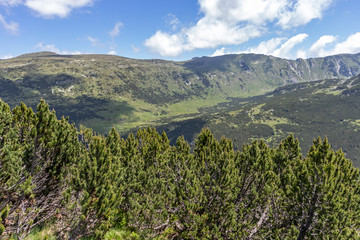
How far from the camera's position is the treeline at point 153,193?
12523 millimetres

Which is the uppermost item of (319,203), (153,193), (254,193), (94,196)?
(94,196)

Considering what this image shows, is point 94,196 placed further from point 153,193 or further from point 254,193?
point 254,193

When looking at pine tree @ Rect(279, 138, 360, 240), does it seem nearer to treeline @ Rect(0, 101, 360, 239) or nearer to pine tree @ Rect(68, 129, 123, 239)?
treeline @ Rect(0, 101, 360, 239)

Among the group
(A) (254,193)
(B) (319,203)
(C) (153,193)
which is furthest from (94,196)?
(B) (319,203)

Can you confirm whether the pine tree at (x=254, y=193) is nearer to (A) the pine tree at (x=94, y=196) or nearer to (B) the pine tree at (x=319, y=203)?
(B) the pine tree at (x=319, y=203)

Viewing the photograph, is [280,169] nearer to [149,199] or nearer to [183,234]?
[183,234]

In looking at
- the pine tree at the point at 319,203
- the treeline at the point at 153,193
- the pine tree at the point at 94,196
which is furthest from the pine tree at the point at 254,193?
the pine tree at the point at 94,196

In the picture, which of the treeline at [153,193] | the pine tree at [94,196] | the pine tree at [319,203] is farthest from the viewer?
the pine tree at [319,203]

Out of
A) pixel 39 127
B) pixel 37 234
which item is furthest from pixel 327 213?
pixel 39 127

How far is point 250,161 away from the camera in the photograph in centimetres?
2127

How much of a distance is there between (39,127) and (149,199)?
11.4 metres

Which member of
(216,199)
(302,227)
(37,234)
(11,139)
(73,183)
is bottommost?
(302,227)

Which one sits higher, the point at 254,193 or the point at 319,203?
the point at 319,203

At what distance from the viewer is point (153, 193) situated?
65.2 ft
